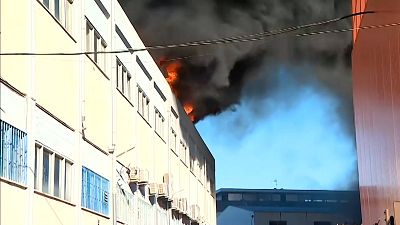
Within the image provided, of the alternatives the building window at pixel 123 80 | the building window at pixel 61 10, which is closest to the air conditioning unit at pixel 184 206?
the building window at pixel 123 80

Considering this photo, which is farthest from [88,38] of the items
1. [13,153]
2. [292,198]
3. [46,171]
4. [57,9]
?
[292,198]

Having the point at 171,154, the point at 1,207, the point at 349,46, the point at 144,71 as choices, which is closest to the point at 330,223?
the point at 349,46

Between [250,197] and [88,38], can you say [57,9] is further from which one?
[250,197]

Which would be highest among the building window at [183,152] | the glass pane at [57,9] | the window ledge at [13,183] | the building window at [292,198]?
the building window at [292,198]

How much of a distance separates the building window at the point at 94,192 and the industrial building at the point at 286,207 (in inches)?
1881

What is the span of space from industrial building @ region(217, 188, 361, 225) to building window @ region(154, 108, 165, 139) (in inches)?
1456

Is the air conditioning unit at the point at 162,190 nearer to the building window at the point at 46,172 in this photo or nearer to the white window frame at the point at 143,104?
the white window frame at the point at 143,104

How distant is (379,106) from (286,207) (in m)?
49.4

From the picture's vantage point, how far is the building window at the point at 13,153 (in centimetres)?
1427

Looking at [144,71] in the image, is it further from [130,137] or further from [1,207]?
[1,207]

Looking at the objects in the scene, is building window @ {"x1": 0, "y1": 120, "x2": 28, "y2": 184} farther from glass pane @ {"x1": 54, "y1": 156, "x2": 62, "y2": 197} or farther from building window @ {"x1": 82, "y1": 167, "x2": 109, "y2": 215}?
building window @ {"x1": 82, "y1": 167, "x2": 109, "y2": 215}

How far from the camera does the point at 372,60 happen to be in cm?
2553

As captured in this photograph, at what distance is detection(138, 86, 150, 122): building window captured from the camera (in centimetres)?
2913

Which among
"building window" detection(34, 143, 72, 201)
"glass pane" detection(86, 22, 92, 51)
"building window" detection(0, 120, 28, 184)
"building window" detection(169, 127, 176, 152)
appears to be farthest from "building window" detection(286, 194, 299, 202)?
"building window" detection(0, 120, 28, 184)
